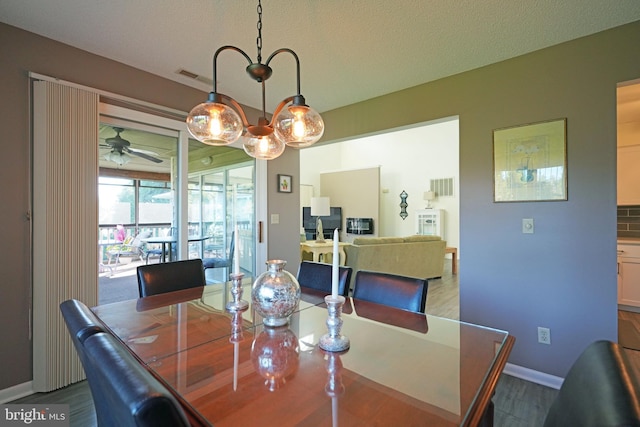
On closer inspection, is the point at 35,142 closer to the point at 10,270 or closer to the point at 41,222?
the point at 41,222

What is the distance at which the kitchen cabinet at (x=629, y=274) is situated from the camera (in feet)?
11.2

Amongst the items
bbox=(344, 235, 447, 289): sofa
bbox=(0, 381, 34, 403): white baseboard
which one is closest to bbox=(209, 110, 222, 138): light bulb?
bbox=(0, 381, 34, 403): white baseboard

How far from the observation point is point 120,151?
2.82 meters

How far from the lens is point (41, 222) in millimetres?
2012

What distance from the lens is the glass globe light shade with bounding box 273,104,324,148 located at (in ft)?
4.87

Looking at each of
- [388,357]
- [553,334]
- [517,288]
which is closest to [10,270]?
[388,357]

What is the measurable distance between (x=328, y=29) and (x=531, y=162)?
1795 mm

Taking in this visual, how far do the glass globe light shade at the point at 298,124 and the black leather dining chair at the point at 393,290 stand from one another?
94 cm

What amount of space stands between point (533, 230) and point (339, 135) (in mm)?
2143

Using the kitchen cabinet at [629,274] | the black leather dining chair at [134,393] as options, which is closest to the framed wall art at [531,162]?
the kitchen cabinet at [629,274]

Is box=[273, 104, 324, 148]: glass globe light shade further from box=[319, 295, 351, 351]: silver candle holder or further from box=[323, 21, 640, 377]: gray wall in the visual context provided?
box=[323, 21, 640, 377]: gray wall

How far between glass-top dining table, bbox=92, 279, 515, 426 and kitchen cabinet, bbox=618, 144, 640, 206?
13.2 ft

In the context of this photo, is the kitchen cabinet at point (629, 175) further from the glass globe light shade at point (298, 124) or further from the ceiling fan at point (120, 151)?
the ceiling fan at point (120, 151)

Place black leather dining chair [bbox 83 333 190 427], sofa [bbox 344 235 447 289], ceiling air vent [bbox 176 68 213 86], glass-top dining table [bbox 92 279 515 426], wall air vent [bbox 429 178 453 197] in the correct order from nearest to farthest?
1. black leather dining chair [bbox 83 333 190 427]
2. glass-top dining table [bbox 92 279 515 426]
3. ceiling air vent [bbox 176 68 213 86]
4. sofa [bbox 344 235 447 289]
5. wall air vent [bbox 429 178 453 197]
